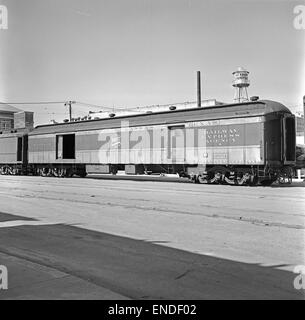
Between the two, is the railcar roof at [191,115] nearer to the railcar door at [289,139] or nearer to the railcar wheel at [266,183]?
the railcar door at [289,139]

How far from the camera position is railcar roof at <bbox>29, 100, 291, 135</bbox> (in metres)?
19.8

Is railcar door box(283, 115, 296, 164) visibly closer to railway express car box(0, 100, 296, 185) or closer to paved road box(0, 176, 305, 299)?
railway express car box(0, 100, 296, 185)

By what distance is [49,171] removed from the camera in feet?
104

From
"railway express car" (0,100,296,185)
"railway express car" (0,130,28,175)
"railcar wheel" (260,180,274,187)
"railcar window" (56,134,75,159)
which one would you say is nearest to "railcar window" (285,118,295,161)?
"railway express car" (0,100,296,185)

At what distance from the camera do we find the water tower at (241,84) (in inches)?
1950

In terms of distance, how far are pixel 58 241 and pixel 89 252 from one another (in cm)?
112

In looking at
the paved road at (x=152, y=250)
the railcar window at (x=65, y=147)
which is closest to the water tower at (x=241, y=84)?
the railcar window at (x=65, y=147)

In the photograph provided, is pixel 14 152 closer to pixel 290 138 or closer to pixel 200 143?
pixel 200 143

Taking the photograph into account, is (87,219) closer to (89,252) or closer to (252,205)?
(89,252)

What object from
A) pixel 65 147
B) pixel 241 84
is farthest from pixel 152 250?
pixel 241 84

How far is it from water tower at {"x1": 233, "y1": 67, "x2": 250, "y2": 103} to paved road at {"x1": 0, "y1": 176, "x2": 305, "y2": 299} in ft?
132

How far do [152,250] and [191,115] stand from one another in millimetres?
16792
